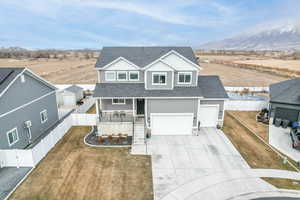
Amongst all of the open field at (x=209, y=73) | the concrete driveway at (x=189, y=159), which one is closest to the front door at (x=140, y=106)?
the concrete driveway at (x=189, y=159)

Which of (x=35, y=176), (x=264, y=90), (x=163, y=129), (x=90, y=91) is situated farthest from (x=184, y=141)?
(x=264, y=90)

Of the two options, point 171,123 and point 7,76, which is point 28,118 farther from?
point 171,123

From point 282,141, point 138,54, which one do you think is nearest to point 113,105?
point 138,54

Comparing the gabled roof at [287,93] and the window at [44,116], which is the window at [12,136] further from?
the gabled roof at [287,93]

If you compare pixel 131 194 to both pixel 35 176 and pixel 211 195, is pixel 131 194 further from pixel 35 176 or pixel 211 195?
pixel 35 176

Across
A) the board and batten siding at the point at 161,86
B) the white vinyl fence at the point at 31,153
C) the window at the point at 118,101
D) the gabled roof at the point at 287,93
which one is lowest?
the white vinyl fence at the point at 31,153

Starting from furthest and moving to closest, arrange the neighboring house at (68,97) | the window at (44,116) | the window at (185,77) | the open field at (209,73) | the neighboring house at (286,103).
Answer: the open field at (209,73) → the neighboring house at (68,97) → the neighboring house at (286,103) → the window at (185,77) → the window at (44,116)

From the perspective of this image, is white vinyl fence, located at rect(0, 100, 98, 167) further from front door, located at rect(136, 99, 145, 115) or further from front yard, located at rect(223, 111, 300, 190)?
front yard, located at rect(223, 111, 300, 190)
